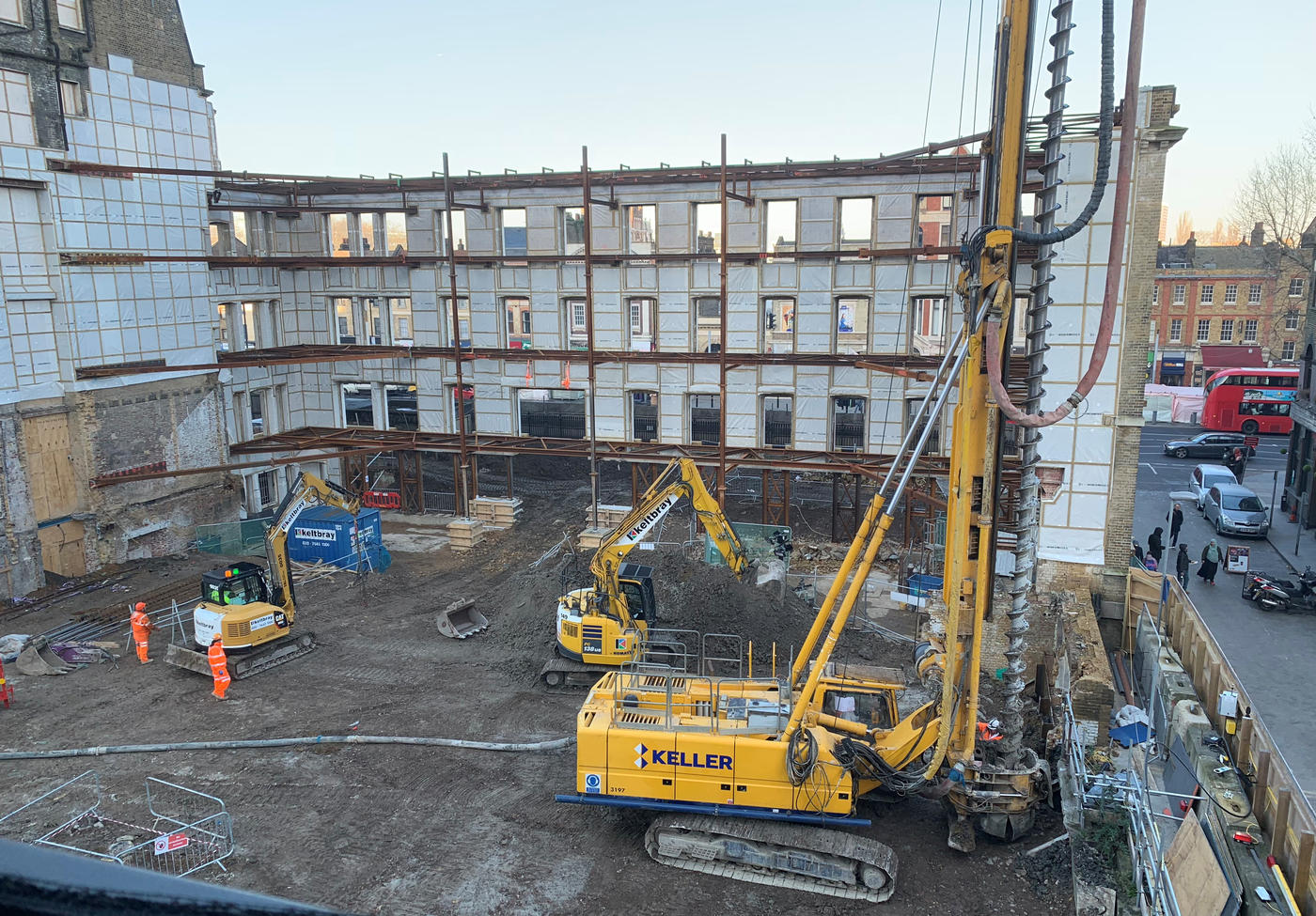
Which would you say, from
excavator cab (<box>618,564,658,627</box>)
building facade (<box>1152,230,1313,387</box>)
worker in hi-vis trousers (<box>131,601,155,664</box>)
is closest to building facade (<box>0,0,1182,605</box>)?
worker in hi-vis trousers (<box>131,601,155,664</box>)

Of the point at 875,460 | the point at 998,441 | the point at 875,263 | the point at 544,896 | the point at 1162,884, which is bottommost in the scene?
the point at 544,896

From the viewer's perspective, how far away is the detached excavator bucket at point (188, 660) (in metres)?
22.0

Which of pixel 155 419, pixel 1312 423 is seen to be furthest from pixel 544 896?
pixel 1312 423

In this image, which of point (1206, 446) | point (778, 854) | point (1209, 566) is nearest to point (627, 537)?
point (778, 854)

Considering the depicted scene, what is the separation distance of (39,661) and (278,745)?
8561mm

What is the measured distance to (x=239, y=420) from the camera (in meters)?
35.4

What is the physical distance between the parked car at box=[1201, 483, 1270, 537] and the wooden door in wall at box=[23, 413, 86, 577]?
40261mm

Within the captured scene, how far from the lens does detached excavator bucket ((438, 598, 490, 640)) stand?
24969mm

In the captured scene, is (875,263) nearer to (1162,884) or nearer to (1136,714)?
(1136,714)

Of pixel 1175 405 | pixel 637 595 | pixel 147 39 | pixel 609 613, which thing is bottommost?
pixel 609 613

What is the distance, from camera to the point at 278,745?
1873cm

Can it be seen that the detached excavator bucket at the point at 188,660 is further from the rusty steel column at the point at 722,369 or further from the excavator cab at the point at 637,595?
the rusty steel column at the point at 722,369

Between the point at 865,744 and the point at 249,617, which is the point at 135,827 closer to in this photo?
the point at 249,617

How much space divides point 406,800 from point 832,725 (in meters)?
7.85
